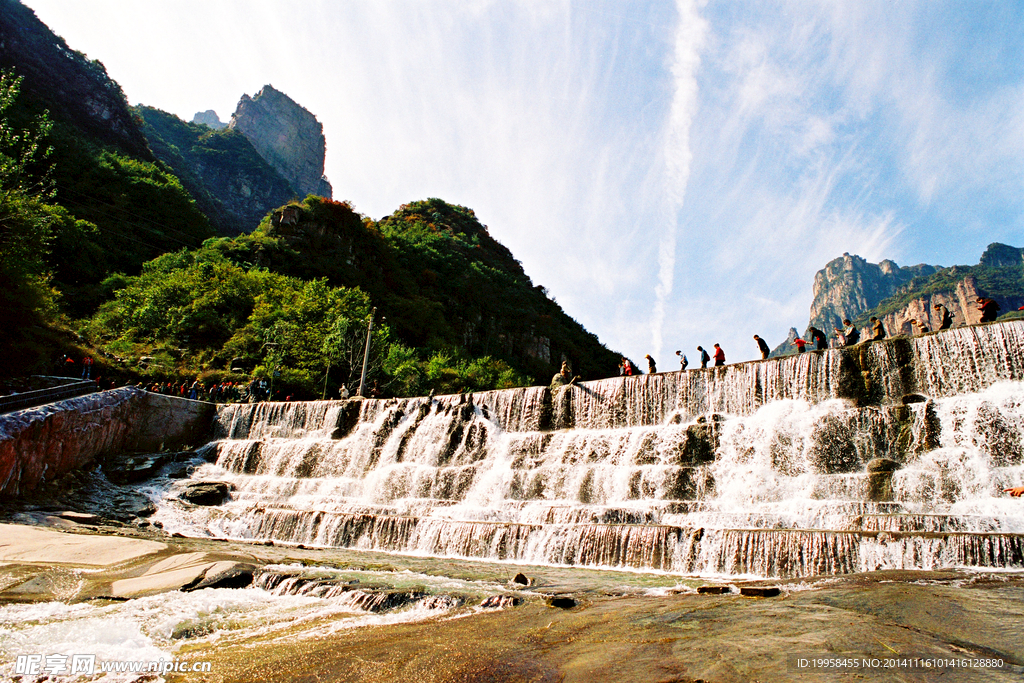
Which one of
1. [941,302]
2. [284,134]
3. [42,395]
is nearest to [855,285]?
[941,302]

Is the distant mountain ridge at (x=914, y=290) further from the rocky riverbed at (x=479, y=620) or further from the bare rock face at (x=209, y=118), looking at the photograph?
the bare rock face at (x=209, y=118)

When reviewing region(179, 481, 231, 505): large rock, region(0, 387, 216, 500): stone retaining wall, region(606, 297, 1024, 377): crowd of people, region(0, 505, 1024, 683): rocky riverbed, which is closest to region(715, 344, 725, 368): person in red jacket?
region(606, 297, 1024, 377): crowd of people

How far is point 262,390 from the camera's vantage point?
28531 millimetres

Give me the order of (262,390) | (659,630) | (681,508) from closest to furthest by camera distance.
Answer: (659,630)
(681,508)
(262,390)

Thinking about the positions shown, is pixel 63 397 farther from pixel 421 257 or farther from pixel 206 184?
pixel 206 184

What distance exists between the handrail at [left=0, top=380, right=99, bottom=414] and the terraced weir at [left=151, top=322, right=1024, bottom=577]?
5211 millimetres

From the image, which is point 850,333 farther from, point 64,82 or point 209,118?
point 209,118

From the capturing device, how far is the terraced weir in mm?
9759

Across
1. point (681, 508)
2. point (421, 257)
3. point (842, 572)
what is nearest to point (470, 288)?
point (421, 257)

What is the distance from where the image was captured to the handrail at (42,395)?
14.9m

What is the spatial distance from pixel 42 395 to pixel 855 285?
198 m

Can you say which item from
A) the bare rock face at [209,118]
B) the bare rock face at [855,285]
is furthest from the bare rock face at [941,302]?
the bare rock face at [209,118]

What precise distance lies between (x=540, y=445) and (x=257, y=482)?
35.8 ft

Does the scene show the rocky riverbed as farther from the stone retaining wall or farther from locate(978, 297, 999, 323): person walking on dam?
locate(978, 297, 999, 323): person walking on dam
